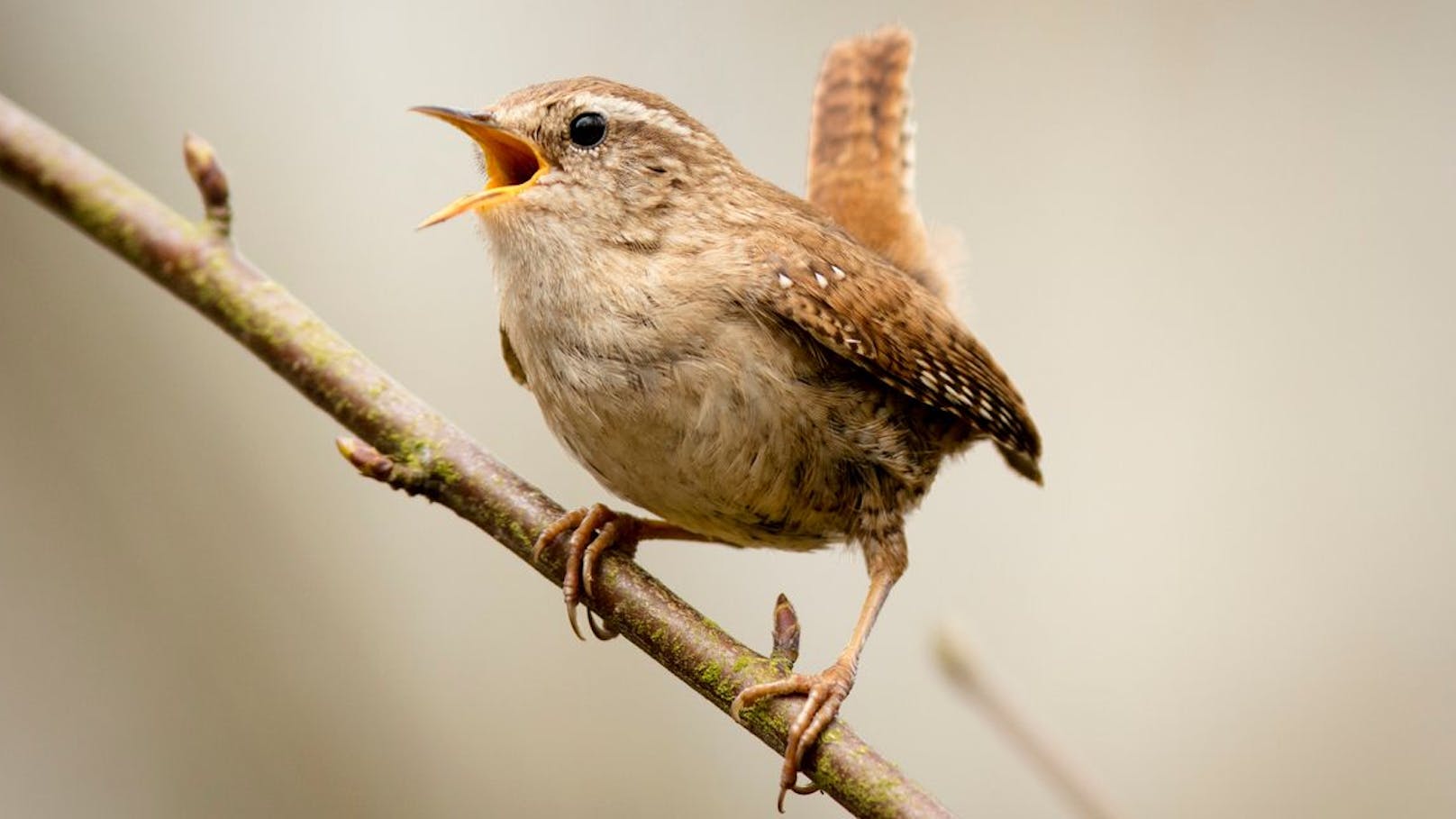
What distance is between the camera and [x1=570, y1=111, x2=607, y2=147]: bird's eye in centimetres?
257

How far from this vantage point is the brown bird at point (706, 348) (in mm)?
2371

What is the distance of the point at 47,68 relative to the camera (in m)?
4.50

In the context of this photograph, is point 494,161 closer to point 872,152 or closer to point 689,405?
point 689,405

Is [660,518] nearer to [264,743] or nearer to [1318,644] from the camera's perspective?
[264,743]

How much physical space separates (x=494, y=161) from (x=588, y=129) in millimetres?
217

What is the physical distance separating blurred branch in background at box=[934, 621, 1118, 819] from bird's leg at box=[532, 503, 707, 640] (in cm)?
59

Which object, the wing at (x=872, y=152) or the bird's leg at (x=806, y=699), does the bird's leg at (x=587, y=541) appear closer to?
the bird's leg at (x=806, y=699)

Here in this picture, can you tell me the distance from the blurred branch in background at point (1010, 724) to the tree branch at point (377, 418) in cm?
27

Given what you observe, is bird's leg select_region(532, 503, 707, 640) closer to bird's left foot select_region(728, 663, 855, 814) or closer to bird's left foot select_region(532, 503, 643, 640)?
bird's left foot select_region(532, 503, 643, 640)

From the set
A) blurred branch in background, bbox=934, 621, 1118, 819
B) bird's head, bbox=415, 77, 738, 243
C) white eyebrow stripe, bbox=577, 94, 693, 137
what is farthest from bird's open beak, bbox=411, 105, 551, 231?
blurred branch in background, bbox=934, 621, 1118, 819

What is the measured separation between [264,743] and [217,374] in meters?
1.23

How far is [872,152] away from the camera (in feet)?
11.3

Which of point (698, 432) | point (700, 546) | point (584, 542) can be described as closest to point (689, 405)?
point (698, 432)

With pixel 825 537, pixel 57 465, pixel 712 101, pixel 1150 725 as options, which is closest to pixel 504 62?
pixel 712 101
